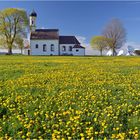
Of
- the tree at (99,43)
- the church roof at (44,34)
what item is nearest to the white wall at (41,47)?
the church roof at (44,34)

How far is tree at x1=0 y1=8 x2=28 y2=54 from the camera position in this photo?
9831 centimetres

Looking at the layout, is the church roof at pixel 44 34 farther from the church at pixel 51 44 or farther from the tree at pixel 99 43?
the tree at pixel 99 43

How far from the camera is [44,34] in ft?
365

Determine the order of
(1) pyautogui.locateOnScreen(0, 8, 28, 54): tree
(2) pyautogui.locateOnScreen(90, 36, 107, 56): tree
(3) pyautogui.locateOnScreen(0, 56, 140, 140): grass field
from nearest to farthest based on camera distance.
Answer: (3) pyautogui.locateOnScreen(0, 56, 140, 140): grass field < (1) pyautogui.locateOnScreen(0, 8, 28, 54): tree < (2) pyautogui.locateOnScreen(90, 36, 107, 56): tree

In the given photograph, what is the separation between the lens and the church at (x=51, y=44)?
109 metres

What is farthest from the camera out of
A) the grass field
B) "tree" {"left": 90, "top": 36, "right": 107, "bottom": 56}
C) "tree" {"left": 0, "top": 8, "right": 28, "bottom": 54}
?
"tree" {"left": 90, "top": 36, "right": 107, "bottom": 56}

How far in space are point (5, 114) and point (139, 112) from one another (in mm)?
3339

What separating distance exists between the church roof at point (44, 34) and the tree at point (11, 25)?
9.34 metres

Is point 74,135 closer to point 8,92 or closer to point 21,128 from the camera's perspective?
point 21,128

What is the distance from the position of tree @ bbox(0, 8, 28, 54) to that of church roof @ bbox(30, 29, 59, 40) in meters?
9.34

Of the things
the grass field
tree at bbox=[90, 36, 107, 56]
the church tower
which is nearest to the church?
the church tower

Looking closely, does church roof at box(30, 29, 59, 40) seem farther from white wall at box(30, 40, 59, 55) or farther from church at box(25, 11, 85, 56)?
white wall at box(30, 40, 59, 55)

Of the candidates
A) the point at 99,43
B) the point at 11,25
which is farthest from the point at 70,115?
the point at 99,43

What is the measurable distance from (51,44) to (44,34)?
5.00 meters
